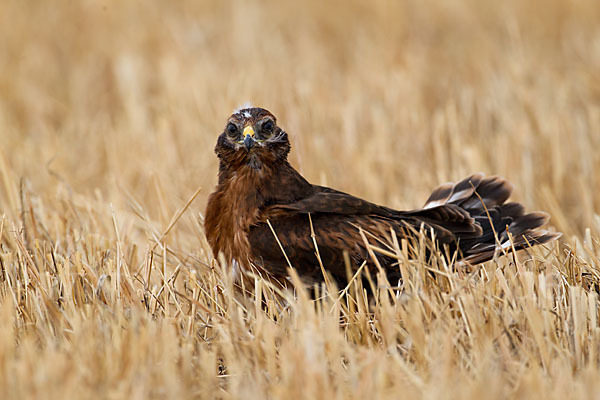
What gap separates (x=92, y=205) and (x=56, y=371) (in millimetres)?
2799

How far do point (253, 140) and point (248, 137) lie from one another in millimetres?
44

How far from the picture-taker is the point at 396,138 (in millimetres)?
6812

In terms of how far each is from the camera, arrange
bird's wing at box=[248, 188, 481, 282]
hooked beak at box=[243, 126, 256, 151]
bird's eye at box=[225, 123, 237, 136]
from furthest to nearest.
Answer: bird's eye at box=[225, 123, 237, 136]
hooked beak at box=[243, 126, 256, 151]
bird's wing at box=[248, 188, 481, 282]

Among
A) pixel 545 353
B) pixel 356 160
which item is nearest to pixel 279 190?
pixel 545 353

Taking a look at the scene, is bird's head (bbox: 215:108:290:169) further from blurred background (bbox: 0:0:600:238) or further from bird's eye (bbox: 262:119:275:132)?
blurred background (bbox: 0:0:600:238)

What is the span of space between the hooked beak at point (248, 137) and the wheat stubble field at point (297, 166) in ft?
1.83

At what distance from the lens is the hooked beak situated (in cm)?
402

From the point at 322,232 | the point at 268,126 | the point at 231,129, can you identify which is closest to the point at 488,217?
the point at 322,232

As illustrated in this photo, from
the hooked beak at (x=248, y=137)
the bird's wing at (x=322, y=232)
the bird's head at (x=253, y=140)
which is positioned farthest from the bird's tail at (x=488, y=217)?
the hooked beak at (x=248, y=137)

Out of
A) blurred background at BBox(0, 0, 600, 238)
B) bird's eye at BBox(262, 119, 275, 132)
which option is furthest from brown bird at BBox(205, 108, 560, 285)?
blurred background at BBox(0, 0, 600, 238)

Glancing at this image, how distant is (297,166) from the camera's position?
5758 millimetres

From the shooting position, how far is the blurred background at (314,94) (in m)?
6.12

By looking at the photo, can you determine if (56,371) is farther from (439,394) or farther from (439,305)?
(439,305)

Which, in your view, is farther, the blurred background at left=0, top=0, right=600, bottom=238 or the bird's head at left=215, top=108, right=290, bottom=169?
the blurred background at left=0, top=0, right=600, bottom=238
